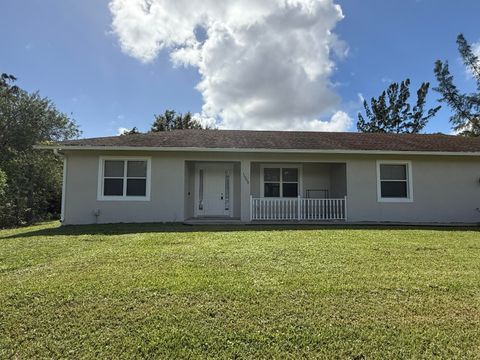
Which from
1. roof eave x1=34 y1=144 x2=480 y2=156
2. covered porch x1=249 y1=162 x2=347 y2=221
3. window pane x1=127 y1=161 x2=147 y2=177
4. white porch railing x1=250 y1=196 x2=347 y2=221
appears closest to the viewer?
roof eave x1=34 y1=144 x2=480 y2=156

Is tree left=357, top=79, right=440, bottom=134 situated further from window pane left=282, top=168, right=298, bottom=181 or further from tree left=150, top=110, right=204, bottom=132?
window pane left=282, top=168, right=298, bottom=181

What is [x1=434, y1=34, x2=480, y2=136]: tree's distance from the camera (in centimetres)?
2372

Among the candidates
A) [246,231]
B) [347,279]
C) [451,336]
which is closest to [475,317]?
[451,336]

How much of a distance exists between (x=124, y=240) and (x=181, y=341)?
5190 millimetres

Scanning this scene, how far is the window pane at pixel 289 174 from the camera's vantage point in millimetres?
13625

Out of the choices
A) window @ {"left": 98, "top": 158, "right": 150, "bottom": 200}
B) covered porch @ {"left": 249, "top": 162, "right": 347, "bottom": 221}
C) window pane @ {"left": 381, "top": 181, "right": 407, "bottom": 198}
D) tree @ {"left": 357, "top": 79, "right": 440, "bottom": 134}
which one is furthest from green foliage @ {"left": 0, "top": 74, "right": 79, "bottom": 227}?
tree @ {"left": 357, "top": 79, "right": 440, "bottom": 134}

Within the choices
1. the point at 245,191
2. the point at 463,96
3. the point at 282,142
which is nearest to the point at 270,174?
the point at 282,142

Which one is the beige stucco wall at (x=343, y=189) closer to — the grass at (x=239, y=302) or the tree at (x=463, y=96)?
the grass at (x=239, y=302)

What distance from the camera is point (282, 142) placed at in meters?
12.7

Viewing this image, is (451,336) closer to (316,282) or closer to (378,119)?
(316,282)

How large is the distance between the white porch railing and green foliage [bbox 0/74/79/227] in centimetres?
1022

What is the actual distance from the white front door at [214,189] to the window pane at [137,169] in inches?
100

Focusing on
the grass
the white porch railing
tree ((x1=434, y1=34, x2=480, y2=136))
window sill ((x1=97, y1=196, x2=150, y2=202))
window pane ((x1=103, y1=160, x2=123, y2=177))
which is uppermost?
tree ((x1=434, y1=34, x2=480, y2=136))

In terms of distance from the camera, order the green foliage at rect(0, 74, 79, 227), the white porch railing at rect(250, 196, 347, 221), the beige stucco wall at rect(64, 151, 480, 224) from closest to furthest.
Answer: the beige stucco wall at rect(64, 151, 480, 224) → the white porch railing at rect(250, 196, 347, 221) → the green foliage at rect(0, 74, 79, 227)
